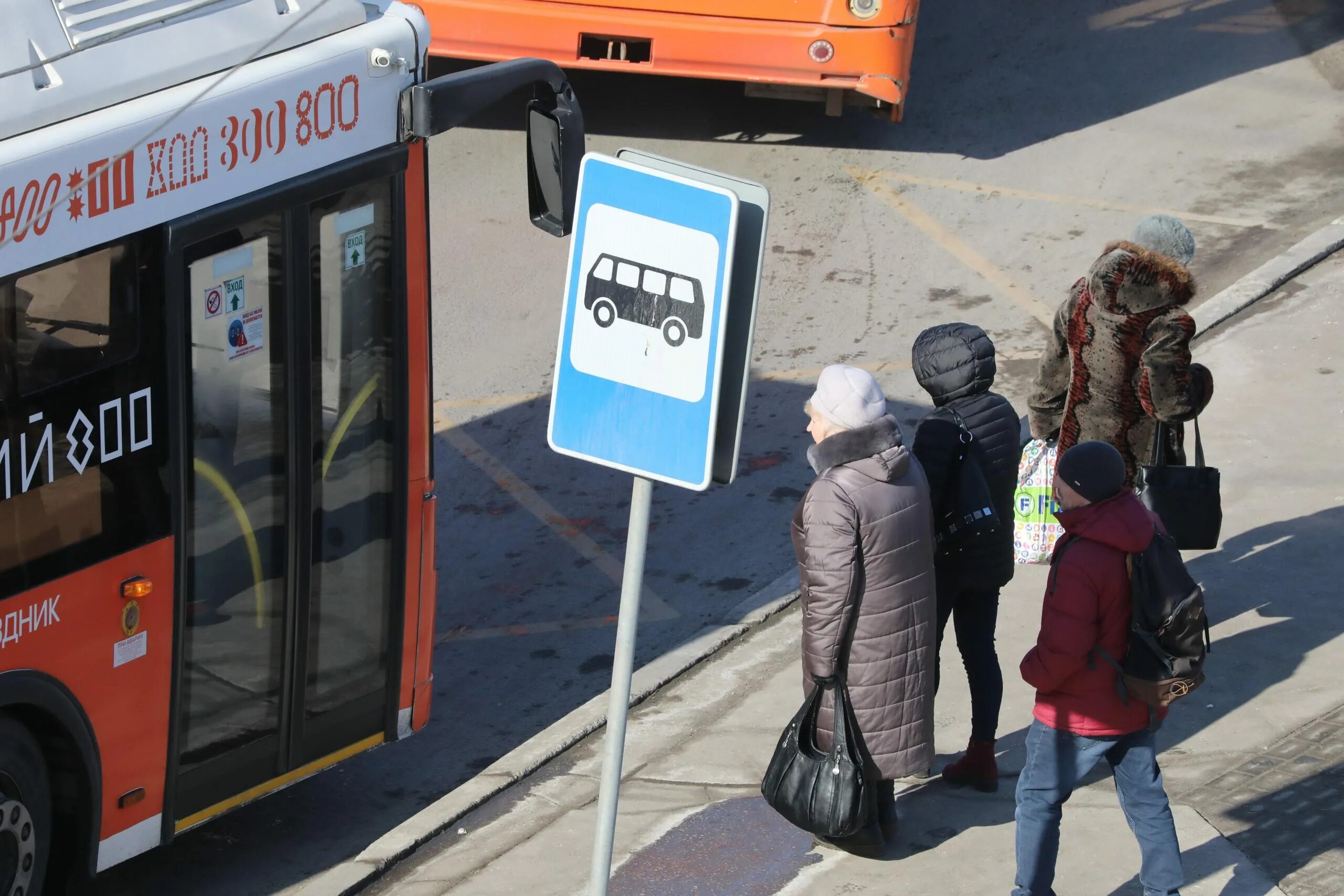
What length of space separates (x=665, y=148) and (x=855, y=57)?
1.63 m

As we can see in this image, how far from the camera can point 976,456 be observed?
5.83 m

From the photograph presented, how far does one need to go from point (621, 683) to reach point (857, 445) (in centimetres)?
137

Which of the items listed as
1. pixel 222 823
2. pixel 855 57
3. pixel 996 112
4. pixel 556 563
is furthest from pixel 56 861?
pixel 996 112

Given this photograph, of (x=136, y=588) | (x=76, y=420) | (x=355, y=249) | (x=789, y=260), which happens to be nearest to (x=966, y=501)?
Answer: (x=355, y=249)

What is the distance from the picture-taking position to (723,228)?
4.05 meters

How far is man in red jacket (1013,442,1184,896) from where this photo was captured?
4.95 m

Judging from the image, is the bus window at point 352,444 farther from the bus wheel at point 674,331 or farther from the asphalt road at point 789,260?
the bus wheel at point 674,331

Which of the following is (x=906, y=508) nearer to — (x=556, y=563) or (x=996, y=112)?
(x=556, y=563)

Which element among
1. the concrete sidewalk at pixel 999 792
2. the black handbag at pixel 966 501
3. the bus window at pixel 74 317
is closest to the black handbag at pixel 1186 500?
the concrete sidewalk at pixel 999 792

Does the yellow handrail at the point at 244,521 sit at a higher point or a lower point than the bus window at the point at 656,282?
lower

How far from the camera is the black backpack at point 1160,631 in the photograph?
16.2 ft

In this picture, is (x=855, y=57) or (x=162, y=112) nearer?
(x=162, y=112)

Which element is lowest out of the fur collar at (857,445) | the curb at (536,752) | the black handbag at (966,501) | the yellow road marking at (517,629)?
the yellow road marking at (517,629)

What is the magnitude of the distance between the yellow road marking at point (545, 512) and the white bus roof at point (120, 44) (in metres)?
3.18
